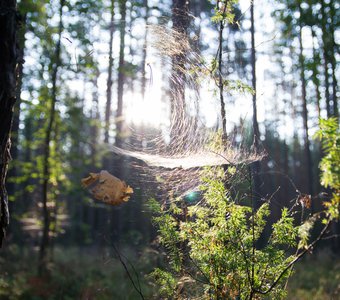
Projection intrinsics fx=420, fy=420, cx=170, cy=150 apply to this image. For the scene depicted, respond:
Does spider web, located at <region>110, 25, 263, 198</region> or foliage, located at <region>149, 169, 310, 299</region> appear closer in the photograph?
foliage, located at <region>149, 169, 310, 299</region>

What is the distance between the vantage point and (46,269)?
462 inches

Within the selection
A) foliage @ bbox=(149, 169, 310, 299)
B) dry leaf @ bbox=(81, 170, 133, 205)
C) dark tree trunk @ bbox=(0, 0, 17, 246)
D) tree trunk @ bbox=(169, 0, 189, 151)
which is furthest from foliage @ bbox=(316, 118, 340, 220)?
dark tree trunk @ bbox=(0, 0, 17, 246)

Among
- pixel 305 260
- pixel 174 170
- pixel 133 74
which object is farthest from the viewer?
pixel 305 260

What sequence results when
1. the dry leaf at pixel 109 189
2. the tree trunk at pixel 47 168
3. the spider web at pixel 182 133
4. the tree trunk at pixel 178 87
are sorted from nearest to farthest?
the dry leaf at pixel 109 189 < the spider web at pixel 182 133 < the tree trunk at pixel 178 87 < the tree trunk at pixel 47 168

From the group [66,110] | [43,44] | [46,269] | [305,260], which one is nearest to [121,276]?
[46,269]

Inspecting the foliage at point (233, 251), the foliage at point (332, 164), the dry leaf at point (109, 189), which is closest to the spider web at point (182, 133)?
the dry leaf at point (109, 189)

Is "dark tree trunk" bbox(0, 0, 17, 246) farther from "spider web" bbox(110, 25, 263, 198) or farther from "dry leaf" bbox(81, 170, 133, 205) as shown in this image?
"spider web" bbox(110, 25, 263, 198)

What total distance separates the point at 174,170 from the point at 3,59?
238 centimetres

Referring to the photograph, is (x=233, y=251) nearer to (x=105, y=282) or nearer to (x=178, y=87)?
(x=178, y=87)

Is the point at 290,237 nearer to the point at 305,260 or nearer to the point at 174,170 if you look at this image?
the point at 174,170

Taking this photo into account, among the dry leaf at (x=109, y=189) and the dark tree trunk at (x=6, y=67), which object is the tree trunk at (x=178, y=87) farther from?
the dark tree trunk at (x=6, y=67)

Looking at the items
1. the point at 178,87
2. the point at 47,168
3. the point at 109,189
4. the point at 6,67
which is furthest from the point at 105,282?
the point at 6,67

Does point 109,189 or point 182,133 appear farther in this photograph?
point 182,133

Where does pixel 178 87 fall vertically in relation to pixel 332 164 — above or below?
above
